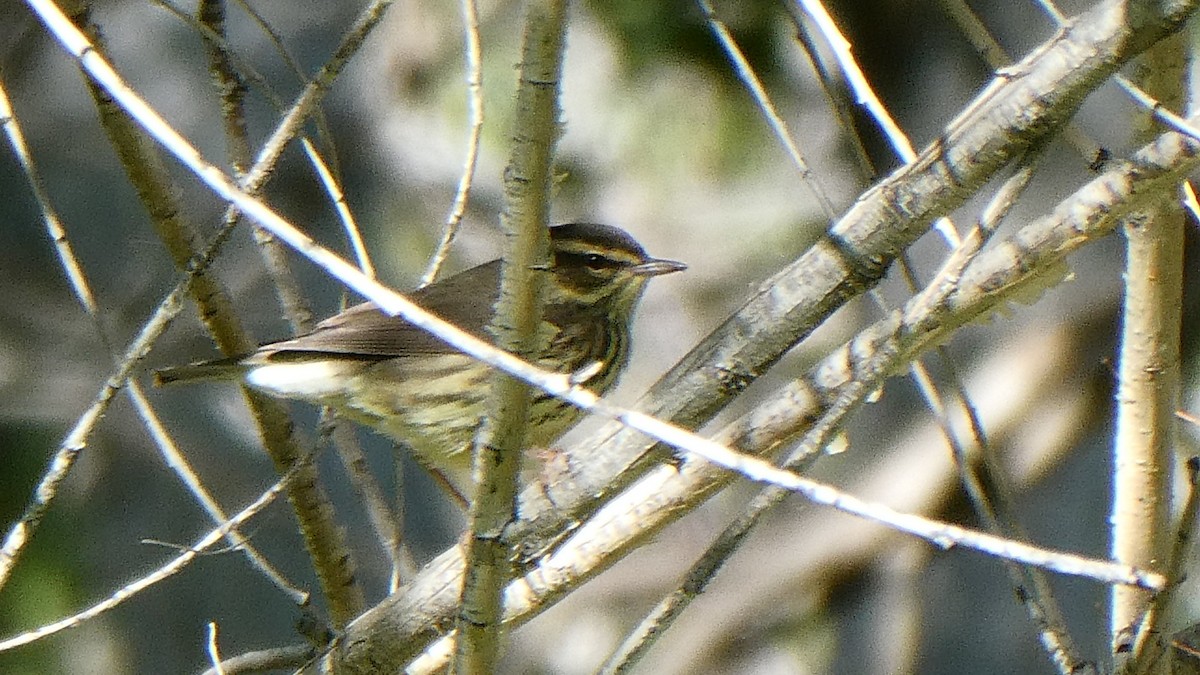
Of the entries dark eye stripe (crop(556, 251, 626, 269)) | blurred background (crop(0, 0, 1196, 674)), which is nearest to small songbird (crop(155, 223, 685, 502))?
dark eye stripe (crop(556, 251, 626, 269))

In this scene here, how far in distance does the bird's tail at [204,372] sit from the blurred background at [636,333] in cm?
200

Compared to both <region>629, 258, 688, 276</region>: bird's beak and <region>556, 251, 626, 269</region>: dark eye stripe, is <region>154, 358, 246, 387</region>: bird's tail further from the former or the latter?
<region>629, 258, 688, 276</region>: bird's beak

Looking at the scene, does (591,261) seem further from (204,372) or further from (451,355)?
(204,372)

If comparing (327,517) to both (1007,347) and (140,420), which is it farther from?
(1007,347)

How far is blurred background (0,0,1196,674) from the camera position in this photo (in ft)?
20.0

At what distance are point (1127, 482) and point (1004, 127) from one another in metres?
0.97

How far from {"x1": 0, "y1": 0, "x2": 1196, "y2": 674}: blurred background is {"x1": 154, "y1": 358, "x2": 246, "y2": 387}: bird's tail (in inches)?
78.8

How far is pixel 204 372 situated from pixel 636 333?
2875mm

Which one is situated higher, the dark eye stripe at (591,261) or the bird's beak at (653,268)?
the dark eye stripe at (591,261)

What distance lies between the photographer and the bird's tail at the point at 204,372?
3855mm

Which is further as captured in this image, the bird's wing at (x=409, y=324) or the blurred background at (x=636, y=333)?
the blurred background at (x=636, y=333)

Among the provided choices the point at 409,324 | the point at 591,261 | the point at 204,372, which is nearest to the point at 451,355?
the point at 409,324

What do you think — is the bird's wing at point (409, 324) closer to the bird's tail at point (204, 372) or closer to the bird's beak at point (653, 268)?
the bird's tail at point (204, 372)

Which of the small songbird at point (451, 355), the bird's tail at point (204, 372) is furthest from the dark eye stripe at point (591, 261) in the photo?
the bird's tail at point (204, 372)
